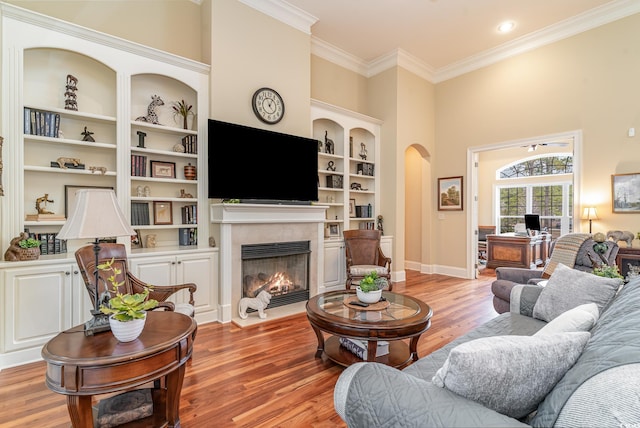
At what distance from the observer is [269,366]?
2.57m

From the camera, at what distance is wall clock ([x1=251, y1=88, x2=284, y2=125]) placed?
4.08 meters

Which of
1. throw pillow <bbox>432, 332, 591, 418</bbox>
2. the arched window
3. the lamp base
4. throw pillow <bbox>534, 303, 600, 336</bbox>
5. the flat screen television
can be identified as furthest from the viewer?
the arched window

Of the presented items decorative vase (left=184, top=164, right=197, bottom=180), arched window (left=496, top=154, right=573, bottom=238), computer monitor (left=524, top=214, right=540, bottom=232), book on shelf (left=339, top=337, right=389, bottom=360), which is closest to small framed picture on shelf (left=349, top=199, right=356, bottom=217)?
decorative vase (left=184, top=164, right=197, bottom=180)

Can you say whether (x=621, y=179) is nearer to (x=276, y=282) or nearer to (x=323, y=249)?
(x=323, y=249)

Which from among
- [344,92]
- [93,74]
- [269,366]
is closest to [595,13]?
[344,92]

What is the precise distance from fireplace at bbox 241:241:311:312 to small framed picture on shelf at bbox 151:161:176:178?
1.23 meters

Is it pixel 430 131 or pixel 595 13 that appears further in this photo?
pixel 430 131

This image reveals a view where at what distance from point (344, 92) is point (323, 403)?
5.22 metres

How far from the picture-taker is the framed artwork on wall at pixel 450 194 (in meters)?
6.11

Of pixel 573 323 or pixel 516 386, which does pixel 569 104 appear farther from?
pixel 516 386

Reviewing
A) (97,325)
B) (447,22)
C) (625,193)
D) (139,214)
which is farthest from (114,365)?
(625,193)

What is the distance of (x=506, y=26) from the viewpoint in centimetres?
484

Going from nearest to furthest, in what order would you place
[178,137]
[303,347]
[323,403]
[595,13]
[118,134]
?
[323,403] → [303,347] → [118,134] → [178,137] → [595,13]

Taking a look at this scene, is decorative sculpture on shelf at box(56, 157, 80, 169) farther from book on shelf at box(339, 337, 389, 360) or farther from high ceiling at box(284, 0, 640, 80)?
high ceiling at box(284, 0, 640, 80)
